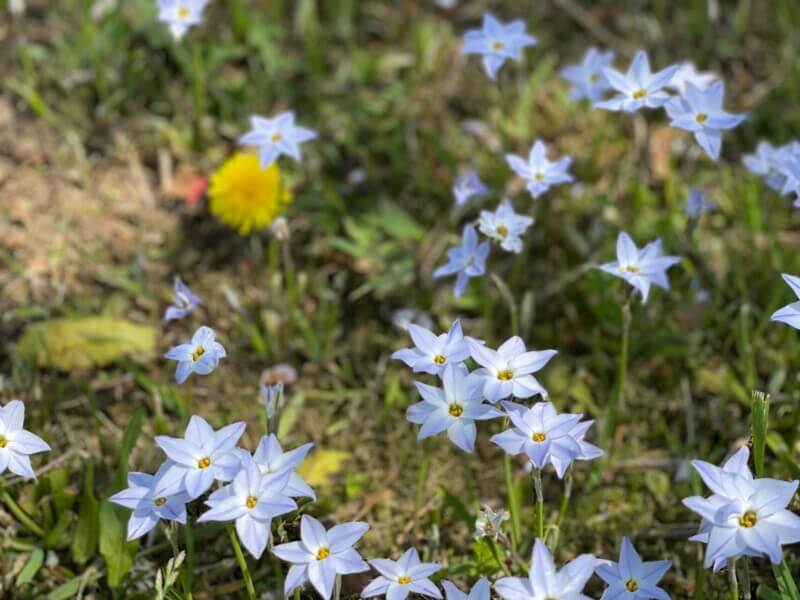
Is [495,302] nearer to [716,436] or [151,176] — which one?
[716,436]

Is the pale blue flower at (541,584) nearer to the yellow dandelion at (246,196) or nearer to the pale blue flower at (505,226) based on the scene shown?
the pale blue flower at (505,226)

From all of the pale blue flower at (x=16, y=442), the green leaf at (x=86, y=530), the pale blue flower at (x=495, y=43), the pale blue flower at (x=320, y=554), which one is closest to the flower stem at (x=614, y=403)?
the pale blue flower at (x=495, y=43)

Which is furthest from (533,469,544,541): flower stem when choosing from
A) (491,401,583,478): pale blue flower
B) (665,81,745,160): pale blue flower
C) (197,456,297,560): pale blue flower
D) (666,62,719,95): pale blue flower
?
(666,62,719,95): pale blue flower

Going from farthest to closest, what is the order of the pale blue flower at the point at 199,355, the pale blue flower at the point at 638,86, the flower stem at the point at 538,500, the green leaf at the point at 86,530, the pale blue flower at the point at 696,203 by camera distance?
the pale blue flower at the point at 696,203, the pale blue flower at the point at 638,86, the green leaf at the point at 86,530, the pale blue flower at the point at 199,355, the flower stem at the point at 538,500

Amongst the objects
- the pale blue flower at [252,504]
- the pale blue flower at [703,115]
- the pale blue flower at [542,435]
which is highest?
the pale blue flower at [703,115]

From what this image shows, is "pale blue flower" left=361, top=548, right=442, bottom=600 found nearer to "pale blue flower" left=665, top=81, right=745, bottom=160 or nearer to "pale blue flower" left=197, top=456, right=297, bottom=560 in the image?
"pale blue flower" left=197, top=456, right=297, bottom=560

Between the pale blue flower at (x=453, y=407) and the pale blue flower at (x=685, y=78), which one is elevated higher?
the pale blue flower at (x=685, y=78)

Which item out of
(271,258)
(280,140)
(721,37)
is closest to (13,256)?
(271,258)

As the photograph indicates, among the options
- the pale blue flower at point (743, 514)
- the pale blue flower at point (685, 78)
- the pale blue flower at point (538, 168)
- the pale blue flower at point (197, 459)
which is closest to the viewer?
the pale blue flower at point (743, 514)
